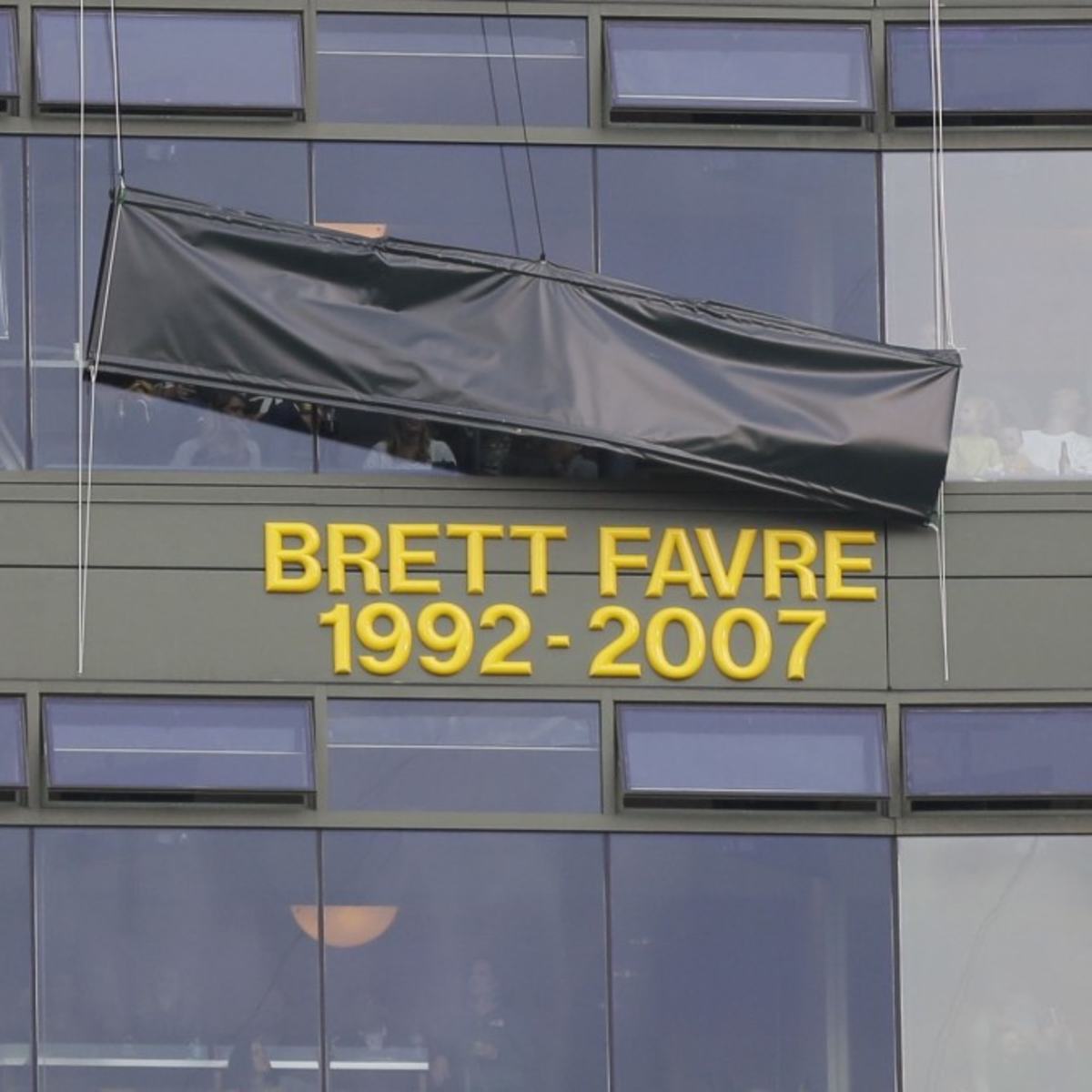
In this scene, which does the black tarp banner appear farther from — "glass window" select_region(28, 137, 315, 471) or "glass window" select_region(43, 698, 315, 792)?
"glass window" select_region(43, 698, 315, 792)

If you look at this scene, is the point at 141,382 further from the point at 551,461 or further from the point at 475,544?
the point at 551,461

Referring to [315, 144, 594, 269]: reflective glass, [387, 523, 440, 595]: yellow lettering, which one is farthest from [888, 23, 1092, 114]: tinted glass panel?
[387, 523, 440, 595]: yellow lettering

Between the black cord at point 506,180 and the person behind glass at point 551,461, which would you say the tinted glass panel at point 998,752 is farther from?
the black cord at point 506,180

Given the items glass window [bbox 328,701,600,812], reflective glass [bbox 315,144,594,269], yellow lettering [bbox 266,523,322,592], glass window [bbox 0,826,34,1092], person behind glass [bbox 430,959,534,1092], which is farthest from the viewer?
reflective glass [bbox 315,144,594,269]

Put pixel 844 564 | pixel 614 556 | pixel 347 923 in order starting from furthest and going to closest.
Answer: pixel 844 564 → pixel 614 556 → pixel 347 923

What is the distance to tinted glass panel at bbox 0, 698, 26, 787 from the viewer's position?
57.5 feet

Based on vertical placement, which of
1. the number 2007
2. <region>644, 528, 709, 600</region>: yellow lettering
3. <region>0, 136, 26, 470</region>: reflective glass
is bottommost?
the number 2007

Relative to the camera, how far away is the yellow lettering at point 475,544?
17891mm

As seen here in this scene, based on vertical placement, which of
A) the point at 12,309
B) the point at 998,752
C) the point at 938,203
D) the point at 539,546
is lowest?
the point at 998,752

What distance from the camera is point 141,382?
18125 millimetres

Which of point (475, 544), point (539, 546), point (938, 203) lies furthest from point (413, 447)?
point (938, 203)

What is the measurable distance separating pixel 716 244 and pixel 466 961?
4.04 m

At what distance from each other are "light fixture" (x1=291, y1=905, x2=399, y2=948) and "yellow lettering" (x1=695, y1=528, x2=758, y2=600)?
7.73 feet

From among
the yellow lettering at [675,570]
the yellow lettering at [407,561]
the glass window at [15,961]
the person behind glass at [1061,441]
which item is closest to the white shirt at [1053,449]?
the person behind glass at [1061,441]
